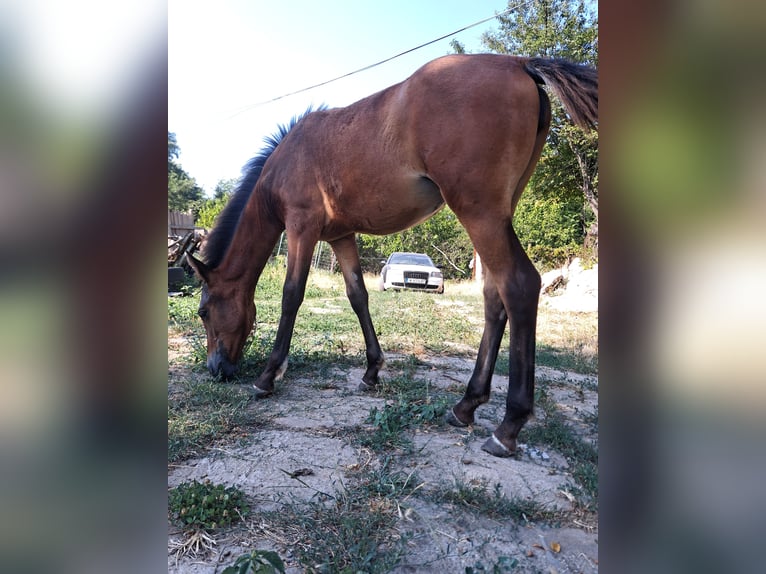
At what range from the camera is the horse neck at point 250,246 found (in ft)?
13.0

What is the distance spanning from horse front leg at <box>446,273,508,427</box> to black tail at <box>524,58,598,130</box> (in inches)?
42.2

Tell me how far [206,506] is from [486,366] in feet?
6.09

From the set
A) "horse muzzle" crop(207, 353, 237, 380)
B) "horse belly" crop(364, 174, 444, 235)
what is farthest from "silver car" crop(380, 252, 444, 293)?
"horse belly" crop(364, 174, 444, 235)

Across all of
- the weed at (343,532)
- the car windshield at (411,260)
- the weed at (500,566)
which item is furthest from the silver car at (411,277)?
the weed at (500,566)

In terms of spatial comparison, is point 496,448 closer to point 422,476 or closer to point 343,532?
point 422,476

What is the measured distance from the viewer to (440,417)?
2.94m

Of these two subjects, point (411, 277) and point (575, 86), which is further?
point (411, 277)

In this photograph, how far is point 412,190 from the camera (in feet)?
10.1

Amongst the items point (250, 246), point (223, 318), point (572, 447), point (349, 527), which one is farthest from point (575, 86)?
point (223, 318)

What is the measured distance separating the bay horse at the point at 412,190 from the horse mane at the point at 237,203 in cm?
1

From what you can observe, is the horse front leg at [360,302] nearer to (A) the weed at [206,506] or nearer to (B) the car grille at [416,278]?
(A) the weed at [206,506]
